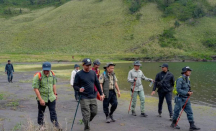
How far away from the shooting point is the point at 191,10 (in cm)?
11081

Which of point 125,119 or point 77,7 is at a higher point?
point 77,7

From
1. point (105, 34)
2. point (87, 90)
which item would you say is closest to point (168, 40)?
point (105, 34)

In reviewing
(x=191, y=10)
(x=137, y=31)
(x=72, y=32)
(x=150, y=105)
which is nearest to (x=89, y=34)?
(x=72, y=32)

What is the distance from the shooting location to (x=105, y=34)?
9462cm

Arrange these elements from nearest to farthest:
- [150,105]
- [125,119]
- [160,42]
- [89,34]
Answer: [125,119] < [150,105] < [160,42] < [89,34]

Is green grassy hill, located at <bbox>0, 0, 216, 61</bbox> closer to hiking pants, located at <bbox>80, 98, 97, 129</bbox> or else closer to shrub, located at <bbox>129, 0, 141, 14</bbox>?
shrub, located at <bbox>129, 0, 141, 14</bbox>

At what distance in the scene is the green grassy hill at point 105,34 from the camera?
3162 inches

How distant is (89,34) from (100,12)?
81.2 ft

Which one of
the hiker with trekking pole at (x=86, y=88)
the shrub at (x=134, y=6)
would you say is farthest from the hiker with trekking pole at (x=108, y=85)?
the shrub at (x=134, y=6)

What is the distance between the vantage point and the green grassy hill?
80312mm

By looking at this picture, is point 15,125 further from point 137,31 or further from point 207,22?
point 207,22

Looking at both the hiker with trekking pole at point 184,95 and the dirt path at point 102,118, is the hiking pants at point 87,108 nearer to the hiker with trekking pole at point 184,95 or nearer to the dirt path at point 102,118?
the dirt path at point 102,118

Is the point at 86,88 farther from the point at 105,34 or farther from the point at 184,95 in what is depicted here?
the point at 105,34

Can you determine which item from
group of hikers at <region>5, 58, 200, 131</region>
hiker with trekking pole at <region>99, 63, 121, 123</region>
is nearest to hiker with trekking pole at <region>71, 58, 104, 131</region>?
group of hikers at <region>5, 58, 200, 131</region>
